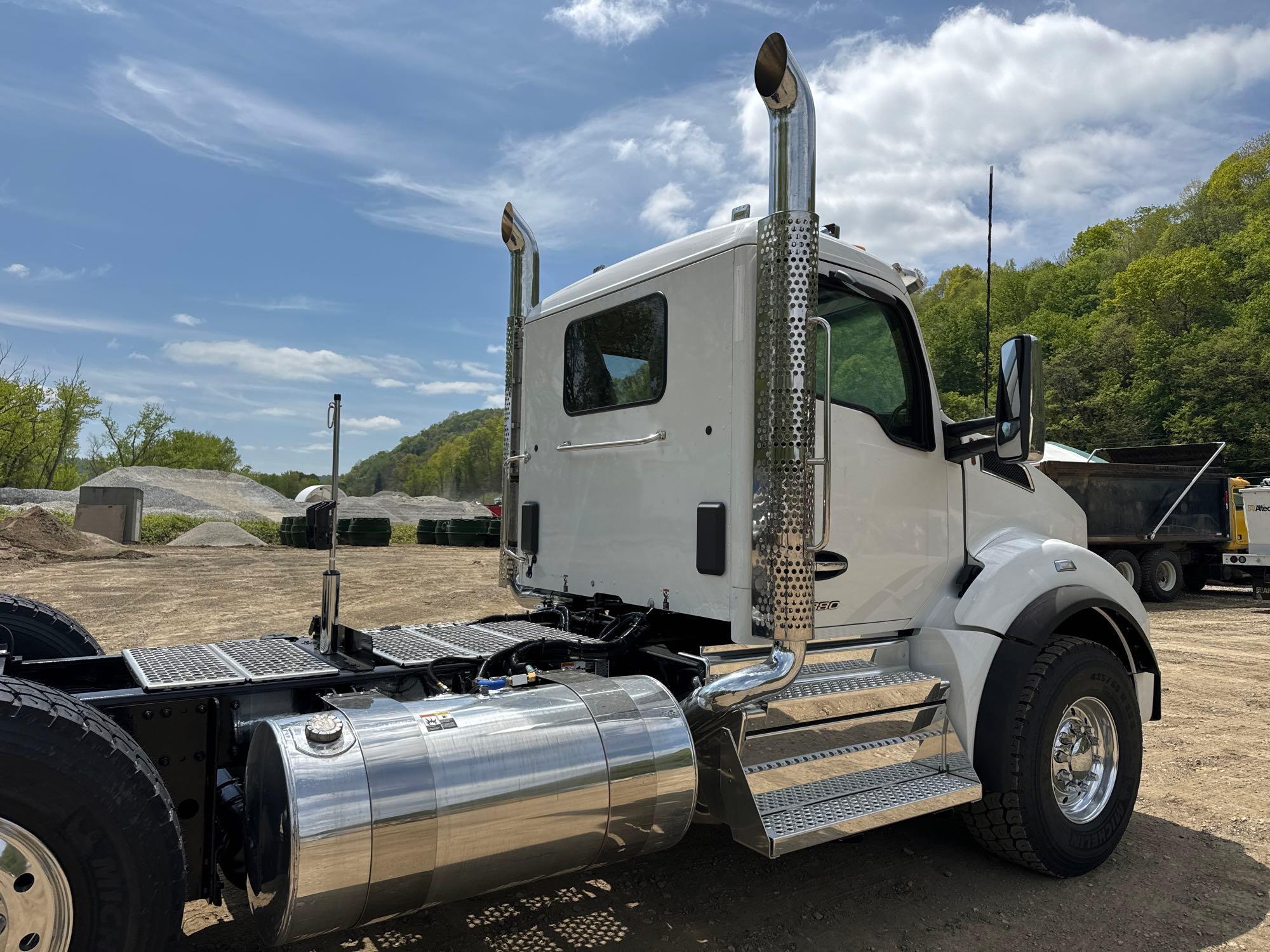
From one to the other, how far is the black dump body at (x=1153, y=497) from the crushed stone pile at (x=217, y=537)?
24.0 m

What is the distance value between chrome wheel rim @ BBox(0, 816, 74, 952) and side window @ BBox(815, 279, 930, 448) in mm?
3007

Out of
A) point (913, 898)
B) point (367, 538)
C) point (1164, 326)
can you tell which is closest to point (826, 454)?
point (913, 898)

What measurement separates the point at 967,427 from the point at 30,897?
3794 millimetres

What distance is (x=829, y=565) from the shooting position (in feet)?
11.7

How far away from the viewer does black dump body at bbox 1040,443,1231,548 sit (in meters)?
13.7

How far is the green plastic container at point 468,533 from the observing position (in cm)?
2794

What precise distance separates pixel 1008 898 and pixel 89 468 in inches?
2949

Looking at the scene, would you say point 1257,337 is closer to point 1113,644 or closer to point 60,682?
point 1113,644

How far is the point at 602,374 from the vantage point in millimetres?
4195

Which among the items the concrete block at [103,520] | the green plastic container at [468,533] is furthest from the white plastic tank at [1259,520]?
the concrete block at [103,520]

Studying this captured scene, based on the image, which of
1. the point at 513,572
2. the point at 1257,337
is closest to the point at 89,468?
the point at 513,572

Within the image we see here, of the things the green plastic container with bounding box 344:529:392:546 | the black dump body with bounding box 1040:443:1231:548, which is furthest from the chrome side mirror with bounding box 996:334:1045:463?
the green plastic container with bounding box 344:529:392:546

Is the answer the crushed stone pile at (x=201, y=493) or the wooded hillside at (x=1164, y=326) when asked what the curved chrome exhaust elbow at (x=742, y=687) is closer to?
the wooded hillside at (x=1164, y=326)

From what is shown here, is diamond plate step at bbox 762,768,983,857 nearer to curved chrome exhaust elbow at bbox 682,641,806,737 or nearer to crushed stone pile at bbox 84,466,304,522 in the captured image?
curved chrome exhaust elbow at bbox 682,641,806,737
